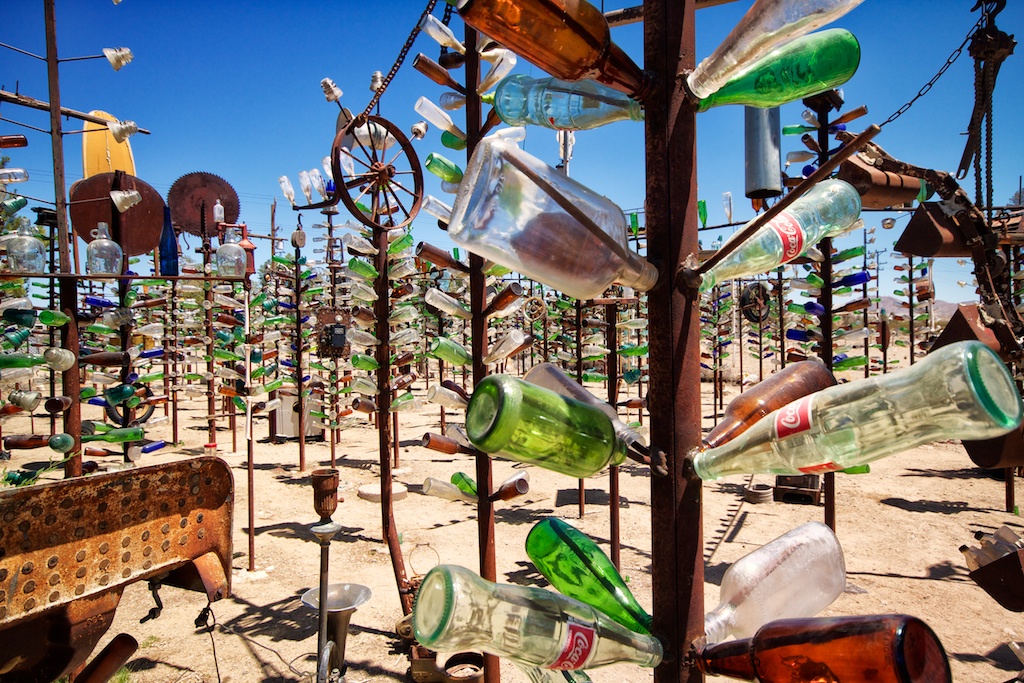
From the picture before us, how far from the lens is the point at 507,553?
4.77 metres

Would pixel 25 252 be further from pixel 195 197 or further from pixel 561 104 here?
pixel 195 197

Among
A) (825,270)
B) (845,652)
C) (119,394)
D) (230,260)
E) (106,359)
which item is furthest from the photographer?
(825,270)

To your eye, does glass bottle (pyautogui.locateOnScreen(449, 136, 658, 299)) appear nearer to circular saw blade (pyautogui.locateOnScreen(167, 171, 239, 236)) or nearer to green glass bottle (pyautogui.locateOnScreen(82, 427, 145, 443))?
green glass bottle (pyautogui.locateOnScreen(82, 427, 145, 443))

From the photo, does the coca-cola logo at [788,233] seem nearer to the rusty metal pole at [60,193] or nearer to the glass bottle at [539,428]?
the glass bottle at [539,428]

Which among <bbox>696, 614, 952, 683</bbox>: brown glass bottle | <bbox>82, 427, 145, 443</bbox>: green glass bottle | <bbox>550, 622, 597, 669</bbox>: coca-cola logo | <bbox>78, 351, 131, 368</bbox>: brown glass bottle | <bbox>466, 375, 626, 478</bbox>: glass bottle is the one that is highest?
<bbox>78, 351, 131, 368</bbox>: brown glass bottle

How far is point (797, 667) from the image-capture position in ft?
1.94

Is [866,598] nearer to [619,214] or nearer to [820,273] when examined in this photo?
[820,273]

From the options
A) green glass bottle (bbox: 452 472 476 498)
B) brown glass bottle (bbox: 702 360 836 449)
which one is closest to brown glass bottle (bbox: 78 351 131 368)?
green glass bottle (bbox: 452 472 476 498)

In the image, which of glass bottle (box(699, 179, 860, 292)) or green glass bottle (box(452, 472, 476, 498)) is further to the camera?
green glass bottle (box(452, 472, 476, 498))

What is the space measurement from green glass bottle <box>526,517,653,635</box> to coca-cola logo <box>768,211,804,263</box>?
0.48m

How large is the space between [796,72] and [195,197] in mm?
8230

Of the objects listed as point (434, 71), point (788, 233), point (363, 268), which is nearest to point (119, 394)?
point (363, 268)

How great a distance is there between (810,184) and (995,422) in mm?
304

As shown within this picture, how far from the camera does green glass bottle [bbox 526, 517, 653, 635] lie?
784mm
